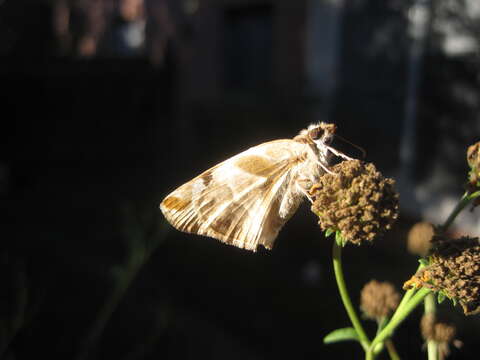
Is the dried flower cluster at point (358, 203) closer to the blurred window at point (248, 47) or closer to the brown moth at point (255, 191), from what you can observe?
the brown moth at point (255, 191)

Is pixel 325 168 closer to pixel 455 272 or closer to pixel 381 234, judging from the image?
pixel 381 234

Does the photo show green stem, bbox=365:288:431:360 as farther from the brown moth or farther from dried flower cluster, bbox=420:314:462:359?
the brown moth

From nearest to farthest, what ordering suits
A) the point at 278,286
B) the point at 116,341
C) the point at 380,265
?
the point at 116,341 < the point at 380,265 < the point at 278,286

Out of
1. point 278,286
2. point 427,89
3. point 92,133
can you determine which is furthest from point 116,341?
point 92,133

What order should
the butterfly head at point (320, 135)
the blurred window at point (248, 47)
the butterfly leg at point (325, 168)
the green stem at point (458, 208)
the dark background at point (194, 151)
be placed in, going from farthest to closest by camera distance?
the blurred window at point (248, 47) → the dark background at point (194, 151) → the butterfly head at point (320, 135) → the butterfly leg at point (325, 168) → the green stem at point (458, 208)

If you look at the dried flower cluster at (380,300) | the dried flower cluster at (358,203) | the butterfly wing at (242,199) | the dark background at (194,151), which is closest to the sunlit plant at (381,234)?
the dried flower cluster at (358,203)

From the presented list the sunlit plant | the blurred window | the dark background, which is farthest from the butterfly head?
the blurred window

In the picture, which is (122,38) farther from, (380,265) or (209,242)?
(380,265)
